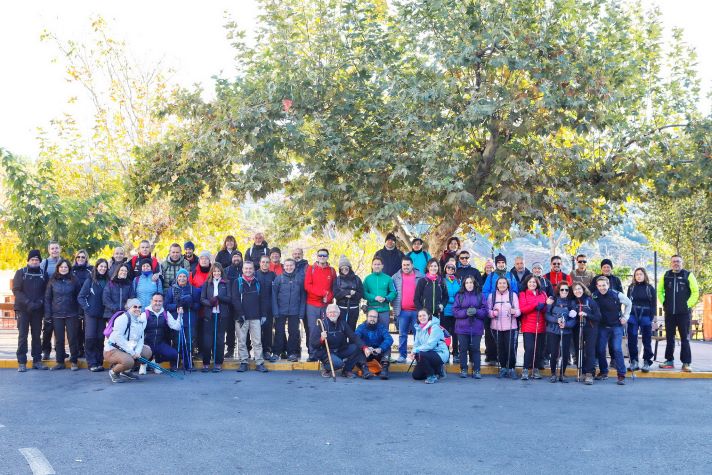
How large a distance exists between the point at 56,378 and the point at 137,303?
1.73 metres

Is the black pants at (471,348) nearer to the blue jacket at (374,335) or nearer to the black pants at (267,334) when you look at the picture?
the blue jacket at (374,335)

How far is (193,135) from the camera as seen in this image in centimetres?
1614

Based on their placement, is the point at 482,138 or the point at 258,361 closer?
the point at 258,361

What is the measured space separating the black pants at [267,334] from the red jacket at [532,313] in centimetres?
453

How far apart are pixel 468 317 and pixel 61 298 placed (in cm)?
687

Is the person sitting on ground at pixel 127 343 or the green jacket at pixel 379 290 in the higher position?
the green jacket at pixel 379 290

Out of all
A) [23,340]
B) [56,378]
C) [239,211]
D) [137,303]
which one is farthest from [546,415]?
[239,211]

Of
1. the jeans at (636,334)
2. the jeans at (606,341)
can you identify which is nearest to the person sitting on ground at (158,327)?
the jeans at (606,341)

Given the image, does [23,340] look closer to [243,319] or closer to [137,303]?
[137,303]

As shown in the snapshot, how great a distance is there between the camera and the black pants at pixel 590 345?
512 inches

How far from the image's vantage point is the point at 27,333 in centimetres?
1320

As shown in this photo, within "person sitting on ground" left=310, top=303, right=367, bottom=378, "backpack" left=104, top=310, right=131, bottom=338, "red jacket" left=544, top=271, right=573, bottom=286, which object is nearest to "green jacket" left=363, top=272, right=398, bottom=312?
"person sitting on ground" left=310, top=303, right=367, bottom=378

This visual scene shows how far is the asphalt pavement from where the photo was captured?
7.23 meters

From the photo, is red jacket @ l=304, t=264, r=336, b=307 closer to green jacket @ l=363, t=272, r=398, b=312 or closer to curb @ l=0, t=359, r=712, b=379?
green jacket @ l=363, t=272, r=398, b=312
